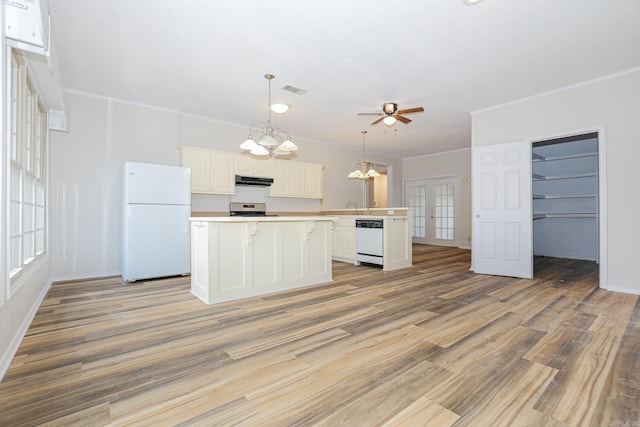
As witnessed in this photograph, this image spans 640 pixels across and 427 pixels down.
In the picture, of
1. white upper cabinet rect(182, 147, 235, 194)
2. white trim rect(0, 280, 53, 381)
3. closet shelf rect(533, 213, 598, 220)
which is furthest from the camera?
A: closet shelf rect(533, 213, 598, 220)

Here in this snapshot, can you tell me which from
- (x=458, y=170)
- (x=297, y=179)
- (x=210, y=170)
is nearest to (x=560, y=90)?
(x=458, y=170)

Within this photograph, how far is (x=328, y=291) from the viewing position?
149 inches

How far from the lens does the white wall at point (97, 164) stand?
431 centimetres

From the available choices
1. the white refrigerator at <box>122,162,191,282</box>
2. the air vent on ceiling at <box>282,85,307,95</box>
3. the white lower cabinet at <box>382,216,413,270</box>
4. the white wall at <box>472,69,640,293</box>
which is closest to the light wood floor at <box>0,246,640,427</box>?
the white wall at <box>472,69,640,293</box>

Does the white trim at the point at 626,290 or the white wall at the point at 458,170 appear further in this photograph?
the white wall at the point at 458,170

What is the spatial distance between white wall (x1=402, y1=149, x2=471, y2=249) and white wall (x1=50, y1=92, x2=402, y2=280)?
6.37 metres

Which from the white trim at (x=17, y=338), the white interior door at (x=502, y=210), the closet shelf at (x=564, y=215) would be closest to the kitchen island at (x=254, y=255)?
the white trim at (x=17, y=338)

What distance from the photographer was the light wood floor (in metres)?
1.51

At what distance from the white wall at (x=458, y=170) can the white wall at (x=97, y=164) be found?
6.37 m

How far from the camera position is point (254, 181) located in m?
5.80

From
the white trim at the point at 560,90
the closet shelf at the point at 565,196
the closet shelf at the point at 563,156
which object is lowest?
the closet shelf at the point at 565,196

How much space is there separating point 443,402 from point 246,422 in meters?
1.00

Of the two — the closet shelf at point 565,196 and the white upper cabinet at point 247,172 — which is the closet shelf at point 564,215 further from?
the white upper cabinet at point 247,172

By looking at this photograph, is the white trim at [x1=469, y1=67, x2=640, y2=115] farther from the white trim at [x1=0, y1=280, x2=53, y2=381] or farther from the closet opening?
the white trim at [x1=0, y1=280, x2=53, y2=381]
